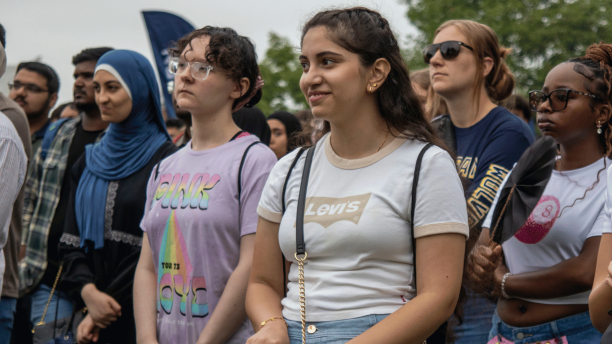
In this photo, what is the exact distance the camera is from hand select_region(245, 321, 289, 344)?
233 cm

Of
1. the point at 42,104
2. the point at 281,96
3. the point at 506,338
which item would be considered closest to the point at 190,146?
the point at 506,338

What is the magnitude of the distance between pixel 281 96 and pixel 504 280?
91.5 ft

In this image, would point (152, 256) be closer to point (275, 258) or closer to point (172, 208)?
point (172, 208)

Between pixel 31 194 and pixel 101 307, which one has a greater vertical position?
pixel 31 194

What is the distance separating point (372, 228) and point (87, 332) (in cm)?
229

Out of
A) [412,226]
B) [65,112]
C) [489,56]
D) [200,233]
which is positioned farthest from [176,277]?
[65,112]

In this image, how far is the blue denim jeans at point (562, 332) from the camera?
9.99 ft

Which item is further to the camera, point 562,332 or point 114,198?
point 114,198

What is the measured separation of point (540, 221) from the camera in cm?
329

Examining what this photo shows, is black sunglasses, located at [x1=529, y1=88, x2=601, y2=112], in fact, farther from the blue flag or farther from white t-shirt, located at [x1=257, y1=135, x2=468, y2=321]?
the blue flag

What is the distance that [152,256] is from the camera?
3420 millimetres

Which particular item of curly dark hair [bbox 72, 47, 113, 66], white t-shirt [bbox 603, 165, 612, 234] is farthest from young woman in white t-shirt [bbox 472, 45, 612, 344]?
curly dark hair [bbox 72, 47, 113, 66]

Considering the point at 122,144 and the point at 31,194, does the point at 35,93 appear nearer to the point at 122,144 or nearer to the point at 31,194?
the point at 31,194

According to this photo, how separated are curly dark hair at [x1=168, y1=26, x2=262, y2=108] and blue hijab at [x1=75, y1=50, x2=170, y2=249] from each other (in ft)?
2.62
